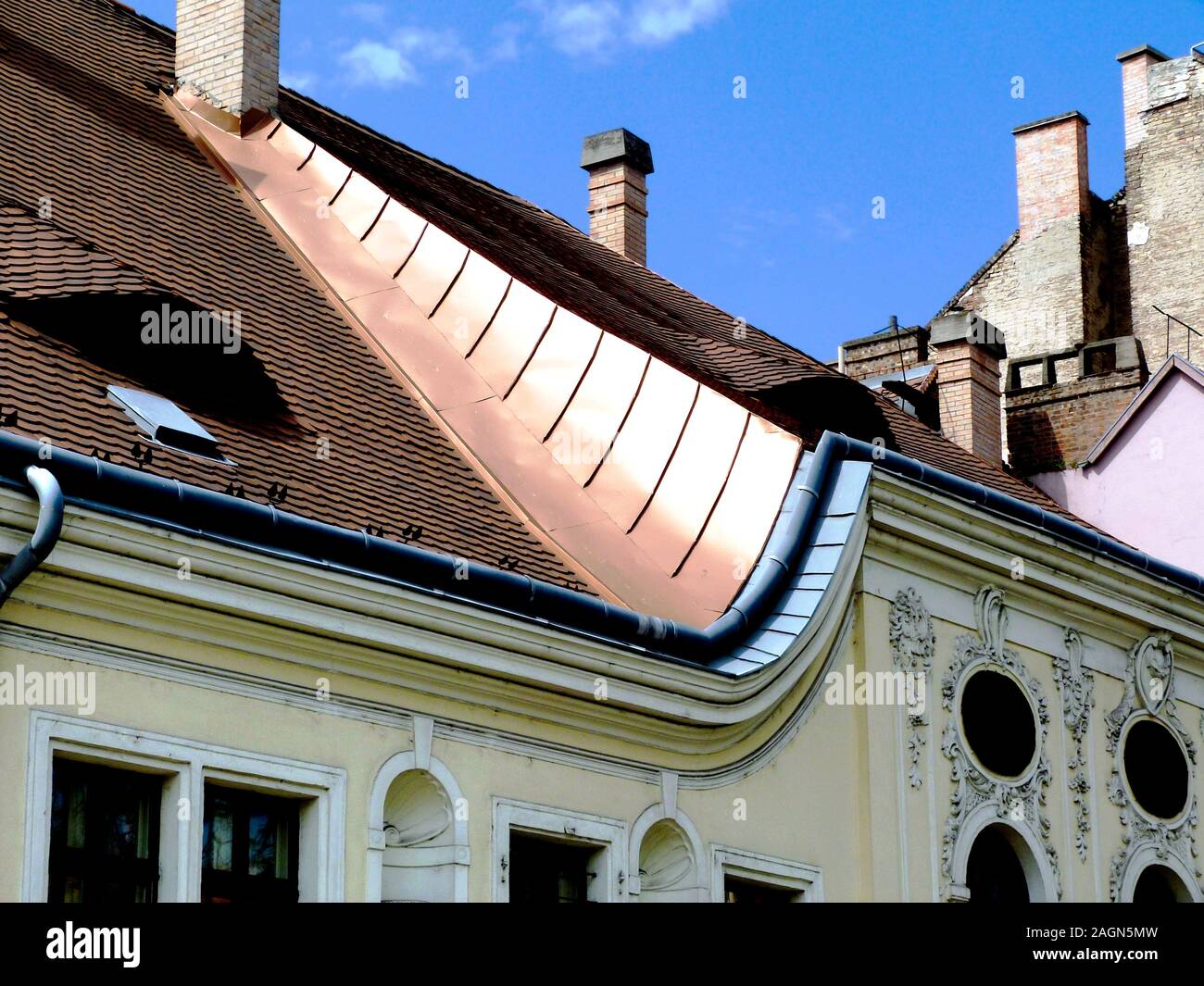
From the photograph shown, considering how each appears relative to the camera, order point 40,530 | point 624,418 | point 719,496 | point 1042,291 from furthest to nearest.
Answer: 1. point 1042,291
2. point 624,418
3. point 719,496
4. point 40,530

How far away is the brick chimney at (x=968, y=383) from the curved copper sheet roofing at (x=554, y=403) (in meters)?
9.76

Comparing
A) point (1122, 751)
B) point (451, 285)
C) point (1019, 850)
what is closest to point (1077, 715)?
point (1122, 751)

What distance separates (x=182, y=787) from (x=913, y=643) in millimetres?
7070

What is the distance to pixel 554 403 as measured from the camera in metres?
18.0

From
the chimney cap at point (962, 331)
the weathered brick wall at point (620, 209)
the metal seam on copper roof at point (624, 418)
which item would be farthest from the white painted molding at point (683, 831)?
the weathered brick wall at point (620, 209)

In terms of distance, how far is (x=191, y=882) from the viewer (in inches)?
482

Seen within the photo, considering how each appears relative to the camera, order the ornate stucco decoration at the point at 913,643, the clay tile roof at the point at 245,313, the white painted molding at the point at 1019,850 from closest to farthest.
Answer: the clay tile roof at the point at 245,313
the ornate stucco decoration at the point at 913,643
the white painted molding at the point at 1019,850

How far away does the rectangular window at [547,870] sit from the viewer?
14539 millimetres

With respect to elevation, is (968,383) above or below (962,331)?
below

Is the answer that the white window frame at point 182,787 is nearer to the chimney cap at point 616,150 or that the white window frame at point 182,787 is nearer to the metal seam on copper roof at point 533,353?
the metal seam on copper roof at point 533,353

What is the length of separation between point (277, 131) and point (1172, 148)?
75.3 ft

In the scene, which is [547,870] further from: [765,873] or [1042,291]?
[1042,291]

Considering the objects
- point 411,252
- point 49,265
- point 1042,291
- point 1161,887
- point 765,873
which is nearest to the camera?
point 49,265

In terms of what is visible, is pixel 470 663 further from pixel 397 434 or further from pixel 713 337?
pixel 713 337
